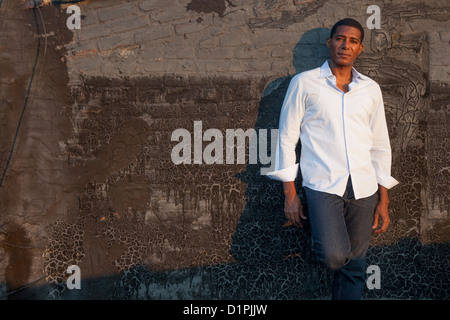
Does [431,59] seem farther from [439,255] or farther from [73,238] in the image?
[73,238]

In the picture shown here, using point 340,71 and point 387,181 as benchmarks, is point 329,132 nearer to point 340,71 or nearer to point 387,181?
point 340,71

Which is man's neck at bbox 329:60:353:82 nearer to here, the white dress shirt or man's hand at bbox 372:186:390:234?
the white dress shirt

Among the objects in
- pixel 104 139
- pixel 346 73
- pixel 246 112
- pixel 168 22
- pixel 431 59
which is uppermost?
pixel 168 22

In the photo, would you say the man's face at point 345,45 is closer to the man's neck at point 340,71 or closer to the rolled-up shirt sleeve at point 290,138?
the man's neck at point 340,71

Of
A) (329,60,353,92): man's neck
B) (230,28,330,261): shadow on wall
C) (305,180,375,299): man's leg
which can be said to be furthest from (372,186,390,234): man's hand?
(329,60,353,92): man's neck

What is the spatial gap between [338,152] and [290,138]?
305 mm

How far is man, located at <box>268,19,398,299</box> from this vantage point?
2.27 metres

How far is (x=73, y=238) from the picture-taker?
2727mm

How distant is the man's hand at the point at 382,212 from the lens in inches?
100.0

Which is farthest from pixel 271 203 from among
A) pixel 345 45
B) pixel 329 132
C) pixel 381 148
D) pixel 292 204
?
pixel 345 45

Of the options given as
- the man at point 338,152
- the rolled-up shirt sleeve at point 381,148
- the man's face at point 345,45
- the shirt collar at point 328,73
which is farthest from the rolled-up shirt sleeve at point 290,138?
the rolled-up shirt sleeve at point 381,148

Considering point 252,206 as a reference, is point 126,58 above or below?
above

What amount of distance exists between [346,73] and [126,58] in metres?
1.55

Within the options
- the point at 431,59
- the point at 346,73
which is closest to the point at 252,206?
the point at 346,73
